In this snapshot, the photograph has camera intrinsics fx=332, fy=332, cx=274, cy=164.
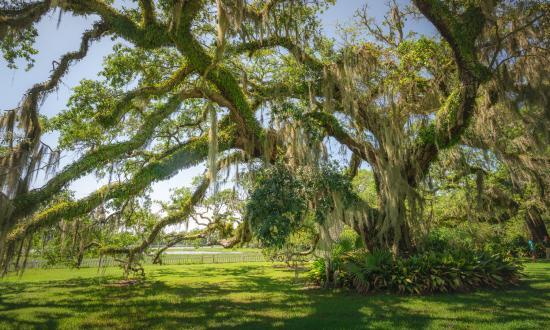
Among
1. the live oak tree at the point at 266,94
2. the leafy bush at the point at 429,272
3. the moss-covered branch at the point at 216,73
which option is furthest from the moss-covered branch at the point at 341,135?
the leafy bush at the point at 429,272

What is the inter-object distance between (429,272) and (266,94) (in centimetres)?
666

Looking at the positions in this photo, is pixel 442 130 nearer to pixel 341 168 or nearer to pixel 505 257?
pixel 341 168

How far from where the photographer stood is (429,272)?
905 cm

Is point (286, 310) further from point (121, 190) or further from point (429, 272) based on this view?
point (121, 190)

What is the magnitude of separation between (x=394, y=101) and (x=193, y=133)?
7.30 meters

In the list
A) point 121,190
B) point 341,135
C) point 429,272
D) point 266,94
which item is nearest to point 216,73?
point 266,94

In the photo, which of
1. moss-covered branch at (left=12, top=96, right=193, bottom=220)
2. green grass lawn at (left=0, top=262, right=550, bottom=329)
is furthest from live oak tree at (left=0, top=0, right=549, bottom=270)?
green grass lawn at (left=0, top=262, right=550, bottom=329)

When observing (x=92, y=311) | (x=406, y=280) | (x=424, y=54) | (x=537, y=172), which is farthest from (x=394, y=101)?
(x=92, y=311)

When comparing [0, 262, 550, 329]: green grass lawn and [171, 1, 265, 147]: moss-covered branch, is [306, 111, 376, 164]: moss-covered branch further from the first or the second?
[0, 262, 550, 329]: green grass lawn

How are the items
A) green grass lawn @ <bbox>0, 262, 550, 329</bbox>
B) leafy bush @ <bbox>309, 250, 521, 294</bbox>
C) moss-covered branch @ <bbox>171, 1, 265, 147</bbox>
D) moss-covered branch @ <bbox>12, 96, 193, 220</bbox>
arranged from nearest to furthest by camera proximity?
green grass lawn @ <bbox>0, 262, 550, 329</bbox>
moss-covered branch @ <bbox>12, 96, 193, 220</bbox>
moss-covered branch @ <bbox>171, 1, 265, 147</bbox>
leafy bush @ <bbox>309, 250, 521, 294</bbox>

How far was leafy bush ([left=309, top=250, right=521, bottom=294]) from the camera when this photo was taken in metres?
8.84

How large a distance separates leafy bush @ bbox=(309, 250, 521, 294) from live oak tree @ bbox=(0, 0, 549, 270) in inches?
32.3

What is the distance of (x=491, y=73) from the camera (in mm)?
7188

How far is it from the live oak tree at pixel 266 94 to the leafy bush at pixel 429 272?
0.82m
